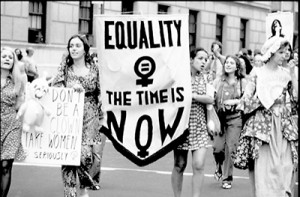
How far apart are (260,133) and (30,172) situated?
4650 mm

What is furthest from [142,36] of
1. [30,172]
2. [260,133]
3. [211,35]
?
[211,35]

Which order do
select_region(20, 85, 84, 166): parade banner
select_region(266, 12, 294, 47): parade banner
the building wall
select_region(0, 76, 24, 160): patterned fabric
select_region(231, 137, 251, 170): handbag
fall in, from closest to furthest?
select_region(231, 137, 251, 170): handbag < select_region(0, 76, 24, 160): patterned fabric < select_region(20, 85, 84, 166): parade banner < select_region(266, 12, 294, 47): parade banner < the building wall

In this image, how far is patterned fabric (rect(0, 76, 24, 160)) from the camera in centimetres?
732

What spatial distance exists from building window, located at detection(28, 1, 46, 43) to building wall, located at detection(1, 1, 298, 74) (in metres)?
0.23

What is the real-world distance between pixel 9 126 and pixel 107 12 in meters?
19.1

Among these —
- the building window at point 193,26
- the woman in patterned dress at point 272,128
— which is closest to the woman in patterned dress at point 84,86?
the woman in patterned dress at point 272,128

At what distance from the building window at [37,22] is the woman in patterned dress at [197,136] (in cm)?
1722

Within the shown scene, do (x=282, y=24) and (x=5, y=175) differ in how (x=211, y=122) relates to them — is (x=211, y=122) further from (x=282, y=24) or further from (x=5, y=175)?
(x=5, y=175)

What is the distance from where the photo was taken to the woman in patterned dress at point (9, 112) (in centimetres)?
732

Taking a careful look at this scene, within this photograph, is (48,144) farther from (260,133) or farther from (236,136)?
(236,136)

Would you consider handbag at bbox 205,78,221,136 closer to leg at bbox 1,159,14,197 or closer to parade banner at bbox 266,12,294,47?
parade banner at bbox 266,12,294,47

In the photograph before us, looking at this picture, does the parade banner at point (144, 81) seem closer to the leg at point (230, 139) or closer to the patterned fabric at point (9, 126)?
the patterned fabric at point (9, 126)

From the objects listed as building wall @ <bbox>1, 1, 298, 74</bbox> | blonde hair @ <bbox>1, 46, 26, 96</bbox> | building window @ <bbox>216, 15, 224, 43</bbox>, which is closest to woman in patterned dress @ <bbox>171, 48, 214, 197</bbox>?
blonde hair @ <bbox>1, 46, 26, 96</bbox>

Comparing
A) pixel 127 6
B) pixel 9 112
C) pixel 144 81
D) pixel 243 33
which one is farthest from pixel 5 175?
pixel 243 33
